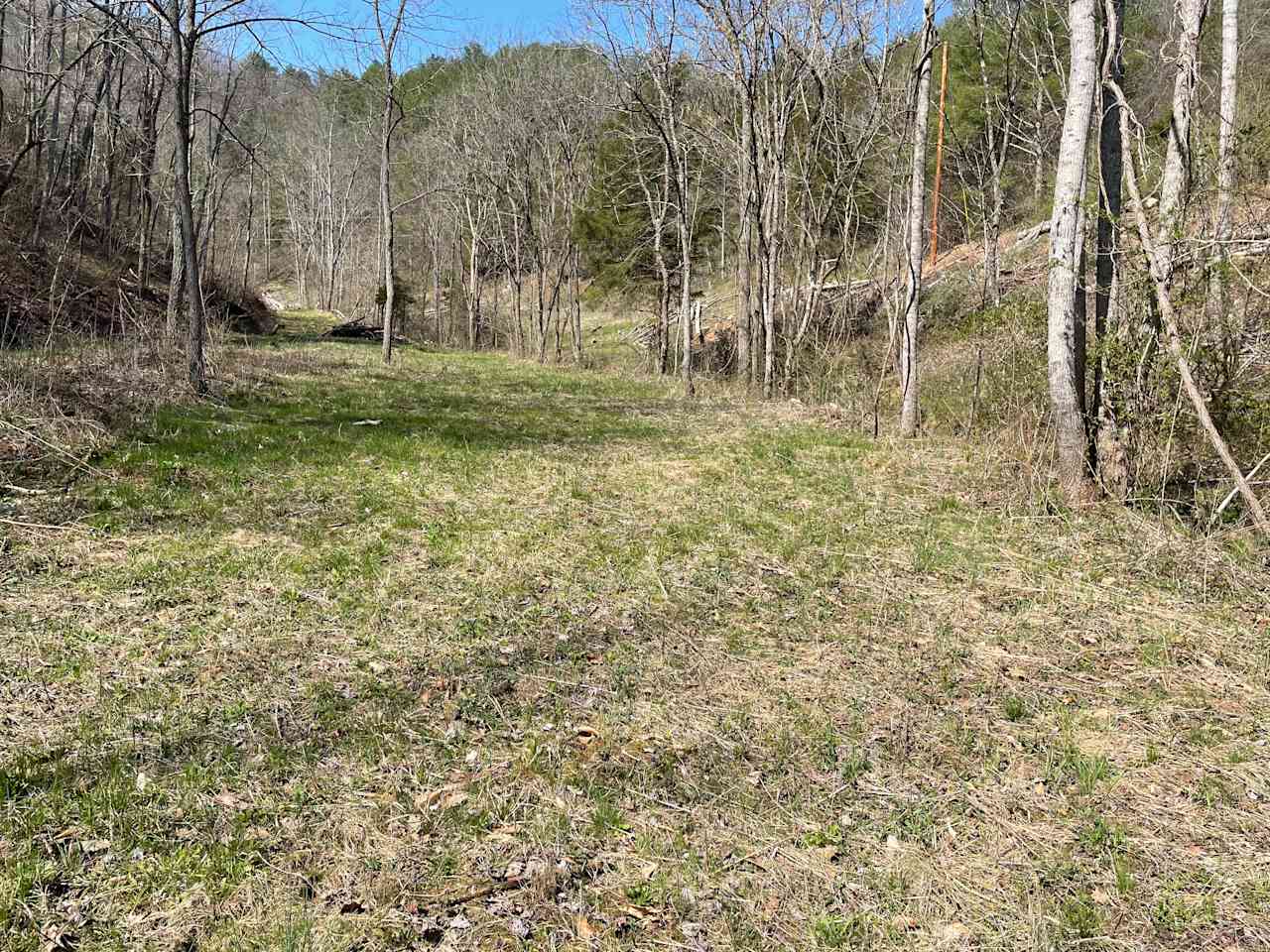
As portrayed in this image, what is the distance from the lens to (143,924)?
2197 mm

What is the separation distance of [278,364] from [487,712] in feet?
39.8

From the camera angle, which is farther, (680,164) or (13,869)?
(680,164)

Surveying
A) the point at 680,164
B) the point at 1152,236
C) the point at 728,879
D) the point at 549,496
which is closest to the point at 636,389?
the point at 680,164

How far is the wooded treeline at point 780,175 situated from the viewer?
617cm

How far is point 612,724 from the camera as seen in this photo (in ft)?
11.0

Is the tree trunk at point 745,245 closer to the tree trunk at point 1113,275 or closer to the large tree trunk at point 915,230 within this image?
the large tree trunk at point 915,230

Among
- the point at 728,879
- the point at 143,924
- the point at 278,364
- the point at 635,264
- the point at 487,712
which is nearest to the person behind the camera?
the point at 143,924

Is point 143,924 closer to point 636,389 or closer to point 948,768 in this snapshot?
point 948,768

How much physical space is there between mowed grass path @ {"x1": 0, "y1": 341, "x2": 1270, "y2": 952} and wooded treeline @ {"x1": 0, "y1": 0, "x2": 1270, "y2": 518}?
1913 mm

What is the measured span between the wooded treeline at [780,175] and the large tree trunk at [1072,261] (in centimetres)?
2

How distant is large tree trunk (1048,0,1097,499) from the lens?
245 inches

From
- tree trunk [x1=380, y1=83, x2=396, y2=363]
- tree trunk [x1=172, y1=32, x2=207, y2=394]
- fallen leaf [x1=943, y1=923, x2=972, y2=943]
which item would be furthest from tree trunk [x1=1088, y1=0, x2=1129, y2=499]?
tree trunk [x1=380, y1=83, x2=396, y2=363]

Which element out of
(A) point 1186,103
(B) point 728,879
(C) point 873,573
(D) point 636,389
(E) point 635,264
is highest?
(E) point 635,264

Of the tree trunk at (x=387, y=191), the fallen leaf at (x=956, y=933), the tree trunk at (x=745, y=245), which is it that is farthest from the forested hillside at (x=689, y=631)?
the tree trunk at (x=387, y=191)
